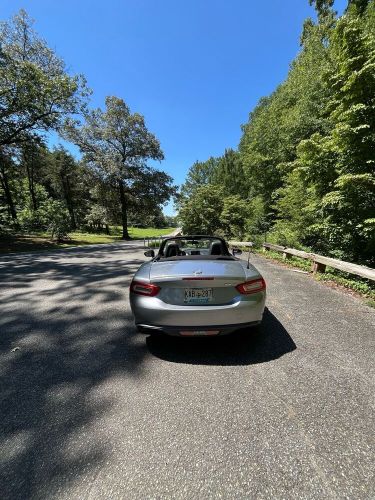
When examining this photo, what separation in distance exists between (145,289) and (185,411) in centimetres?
136

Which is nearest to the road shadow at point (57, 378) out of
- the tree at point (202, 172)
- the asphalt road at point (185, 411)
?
the asphalt road at point (185, 411)

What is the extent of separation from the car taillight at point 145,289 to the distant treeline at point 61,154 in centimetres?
1812

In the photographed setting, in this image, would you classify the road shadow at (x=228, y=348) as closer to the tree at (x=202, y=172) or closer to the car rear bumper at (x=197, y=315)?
the car rear bumper at (x=197, y=315)

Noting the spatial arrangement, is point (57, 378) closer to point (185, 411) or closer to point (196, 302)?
point (185, 411)

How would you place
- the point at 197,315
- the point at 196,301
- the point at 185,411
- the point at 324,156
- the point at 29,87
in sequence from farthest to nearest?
the point at 29,87, the point at 324,156, the point at 196,301, the point at 197,315, the point at 185,411

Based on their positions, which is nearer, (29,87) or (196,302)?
(196,302)

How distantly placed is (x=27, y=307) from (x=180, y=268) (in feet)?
11.2

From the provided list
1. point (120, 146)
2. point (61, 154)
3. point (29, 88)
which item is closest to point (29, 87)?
point (29, 88)

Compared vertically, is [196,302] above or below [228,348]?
above

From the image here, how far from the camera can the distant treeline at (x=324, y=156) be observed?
7.21 metres

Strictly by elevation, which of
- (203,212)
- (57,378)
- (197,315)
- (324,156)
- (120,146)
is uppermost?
(120,146)

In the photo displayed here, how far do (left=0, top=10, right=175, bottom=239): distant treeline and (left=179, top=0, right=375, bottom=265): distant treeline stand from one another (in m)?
8.56

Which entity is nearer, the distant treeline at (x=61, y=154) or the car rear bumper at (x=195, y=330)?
the car rear bumper at (x=195, y=330)

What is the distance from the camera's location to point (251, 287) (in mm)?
3172
